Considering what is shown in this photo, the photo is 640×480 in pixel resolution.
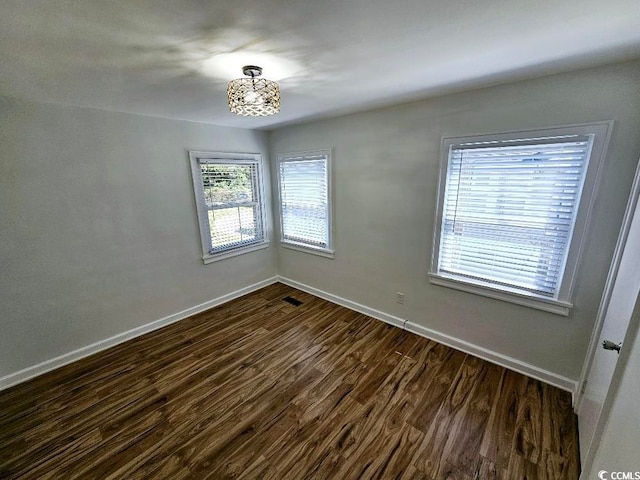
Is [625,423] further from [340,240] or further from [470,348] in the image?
[340,240]

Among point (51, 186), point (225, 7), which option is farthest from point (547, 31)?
point (51, 186)

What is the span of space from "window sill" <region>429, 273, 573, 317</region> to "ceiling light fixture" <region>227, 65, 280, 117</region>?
81.0 inches

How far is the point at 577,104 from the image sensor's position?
5.32 ft

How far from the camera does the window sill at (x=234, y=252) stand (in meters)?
3.16

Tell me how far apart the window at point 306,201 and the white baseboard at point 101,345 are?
1198 millimetres

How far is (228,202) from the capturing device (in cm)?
330

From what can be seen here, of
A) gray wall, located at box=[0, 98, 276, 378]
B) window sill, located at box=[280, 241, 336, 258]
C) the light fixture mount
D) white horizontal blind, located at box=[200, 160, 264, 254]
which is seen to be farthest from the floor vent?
the light fixture mount

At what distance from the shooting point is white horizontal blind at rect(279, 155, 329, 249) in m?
3.16

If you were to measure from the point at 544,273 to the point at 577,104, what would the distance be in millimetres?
1167

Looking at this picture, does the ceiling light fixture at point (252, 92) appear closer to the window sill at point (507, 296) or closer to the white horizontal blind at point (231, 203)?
the white horizontal blind at point (231, 203)

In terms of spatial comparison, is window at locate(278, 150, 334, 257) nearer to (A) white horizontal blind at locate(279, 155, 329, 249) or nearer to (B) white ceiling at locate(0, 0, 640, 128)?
(A) white horizontal blind at locate(279, 155, 329, 249)

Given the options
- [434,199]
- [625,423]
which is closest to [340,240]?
[434,199]

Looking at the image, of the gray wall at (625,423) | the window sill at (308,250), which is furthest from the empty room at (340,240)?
the window sill at (308,250)

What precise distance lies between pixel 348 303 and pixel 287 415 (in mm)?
1609
